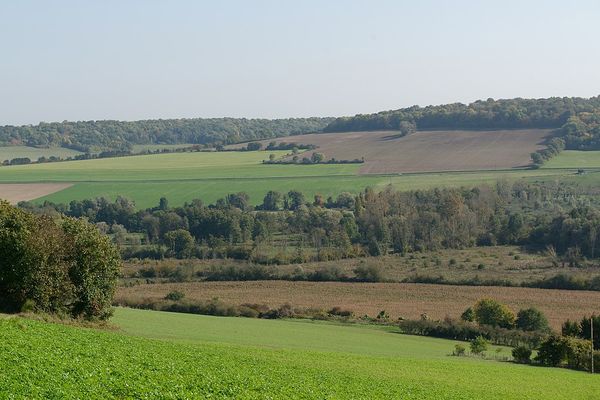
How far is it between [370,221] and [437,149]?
151 feet

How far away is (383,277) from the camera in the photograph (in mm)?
77812

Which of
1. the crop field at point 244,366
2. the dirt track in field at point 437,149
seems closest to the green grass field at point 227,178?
the dirt track in field at point 437,149

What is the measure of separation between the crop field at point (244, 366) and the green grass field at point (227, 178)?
74256 millimetres

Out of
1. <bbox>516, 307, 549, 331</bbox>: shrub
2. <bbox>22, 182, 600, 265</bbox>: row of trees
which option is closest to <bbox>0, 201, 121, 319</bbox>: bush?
<bbox>516, 307, 549, 331</bbox>: shrub

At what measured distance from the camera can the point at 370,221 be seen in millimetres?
103375

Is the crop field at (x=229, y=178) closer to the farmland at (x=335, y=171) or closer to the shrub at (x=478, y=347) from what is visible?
the farmland at (x=335, y=171)

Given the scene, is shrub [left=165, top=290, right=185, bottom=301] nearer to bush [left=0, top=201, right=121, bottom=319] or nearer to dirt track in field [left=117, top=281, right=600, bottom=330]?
dirt track in field [left=117, top=281, right=600, bottom=330]

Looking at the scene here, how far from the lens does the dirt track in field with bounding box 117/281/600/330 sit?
208ft

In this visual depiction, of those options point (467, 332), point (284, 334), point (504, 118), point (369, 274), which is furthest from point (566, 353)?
point (504, 118)

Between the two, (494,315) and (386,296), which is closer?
(494,315)

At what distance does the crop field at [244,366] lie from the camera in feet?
69.5

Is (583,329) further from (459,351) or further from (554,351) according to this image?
(459,351)

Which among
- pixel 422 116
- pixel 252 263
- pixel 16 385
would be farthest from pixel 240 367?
pixel 422 116

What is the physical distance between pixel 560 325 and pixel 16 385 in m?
46.4
